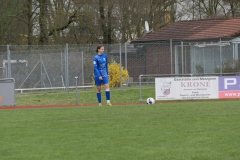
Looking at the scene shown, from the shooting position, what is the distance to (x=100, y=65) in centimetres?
1969

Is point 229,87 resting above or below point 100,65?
below

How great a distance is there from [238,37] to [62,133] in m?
24.0

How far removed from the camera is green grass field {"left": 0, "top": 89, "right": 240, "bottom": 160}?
918 centimetres

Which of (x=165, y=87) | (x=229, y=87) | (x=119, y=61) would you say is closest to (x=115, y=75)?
(x=119, y=61)

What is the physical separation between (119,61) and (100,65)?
13461mm

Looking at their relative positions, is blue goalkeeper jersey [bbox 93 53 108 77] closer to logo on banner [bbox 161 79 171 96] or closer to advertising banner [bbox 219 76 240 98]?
logo on banner [bbox 161 79 171 96]

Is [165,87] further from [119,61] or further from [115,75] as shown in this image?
[119,61]

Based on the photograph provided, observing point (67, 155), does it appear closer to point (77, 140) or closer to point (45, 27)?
point (77, 140)

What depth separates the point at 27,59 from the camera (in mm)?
30984

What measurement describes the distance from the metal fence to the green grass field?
46.1 ft

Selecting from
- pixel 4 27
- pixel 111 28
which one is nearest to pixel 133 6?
pixel 111 28

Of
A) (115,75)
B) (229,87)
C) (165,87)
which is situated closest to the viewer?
(165,87)

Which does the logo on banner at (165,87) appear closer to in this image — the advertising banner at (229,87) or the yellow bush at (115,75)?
the advertising banner at (229,87)

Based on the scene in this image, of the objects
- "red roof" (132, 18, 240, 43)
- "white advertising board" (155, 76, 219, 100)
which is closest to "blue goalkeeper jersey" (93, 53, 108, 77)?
"white advertising board" (155, 76, 219, 100)
